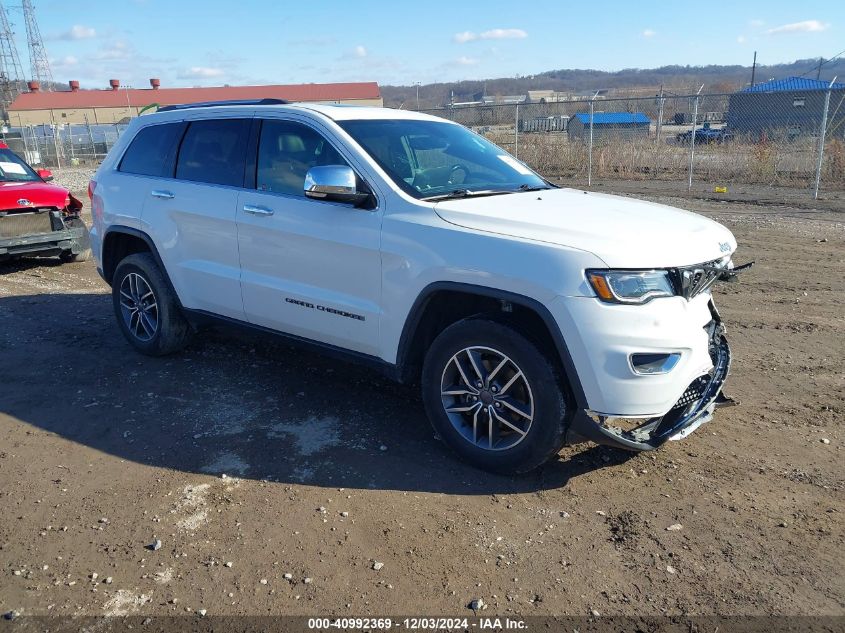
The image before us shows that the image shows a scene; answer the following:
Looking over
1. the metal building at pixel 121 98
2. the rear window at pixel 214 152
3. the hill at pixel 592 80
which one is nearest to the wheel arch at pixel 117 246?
the rear window at pixel 214 152

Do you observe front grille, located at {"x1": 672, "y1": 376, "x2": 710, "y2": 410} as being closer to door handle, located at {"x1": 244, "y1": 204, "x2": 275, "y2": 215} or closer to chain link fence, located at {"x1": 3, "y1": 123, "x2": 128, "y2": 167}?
door handle, located at {"x1": 244, "y1": 204, "x2": 275, "y2": 215}

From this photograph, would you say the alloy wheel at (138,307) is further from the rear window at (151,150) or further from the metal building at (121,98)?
the metal building at (121,98)

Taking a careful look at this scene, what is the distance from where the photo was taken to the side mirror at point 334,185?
13.4ft

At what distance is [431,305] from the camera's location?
408 cm

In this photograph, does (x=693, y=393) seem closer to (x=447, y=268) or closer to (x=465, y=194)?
(x=447, y=268)

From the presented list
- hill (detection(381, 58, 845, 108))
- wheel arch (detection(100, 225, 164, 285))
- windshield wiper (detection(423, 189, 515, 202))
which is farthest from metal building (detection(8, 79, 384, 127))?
windshield wiper (detection(423, 189, 515, 202))

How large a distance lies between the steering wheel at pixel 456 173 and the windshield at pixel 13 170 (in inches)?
312

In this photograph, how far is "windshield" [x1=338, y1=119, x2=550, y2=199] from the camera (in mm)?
4387

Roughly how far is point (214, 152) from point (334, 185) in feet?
5.32

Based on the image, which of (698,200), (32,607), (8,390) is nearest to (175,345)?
(8,390)

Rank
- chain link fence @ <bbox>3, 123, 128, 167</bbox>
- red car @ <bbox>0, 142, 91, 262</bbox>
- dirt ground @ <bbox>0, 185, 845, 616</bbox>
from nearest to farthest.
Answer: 1. dirt ground @ <bbox>0, 185, 845, 616</bbox>
2. red car @ <bbox>0, 142, 91, 262</bbox>
3. chain link fence @ <bbox>3, 123, 128, 167</bbox>

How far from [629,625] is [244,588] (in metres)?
1.62

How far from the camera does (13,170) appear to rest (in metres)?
10.1

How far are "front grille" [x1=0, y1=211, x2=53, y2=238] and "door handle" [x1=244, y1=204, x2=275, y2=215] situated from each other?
6173mm
